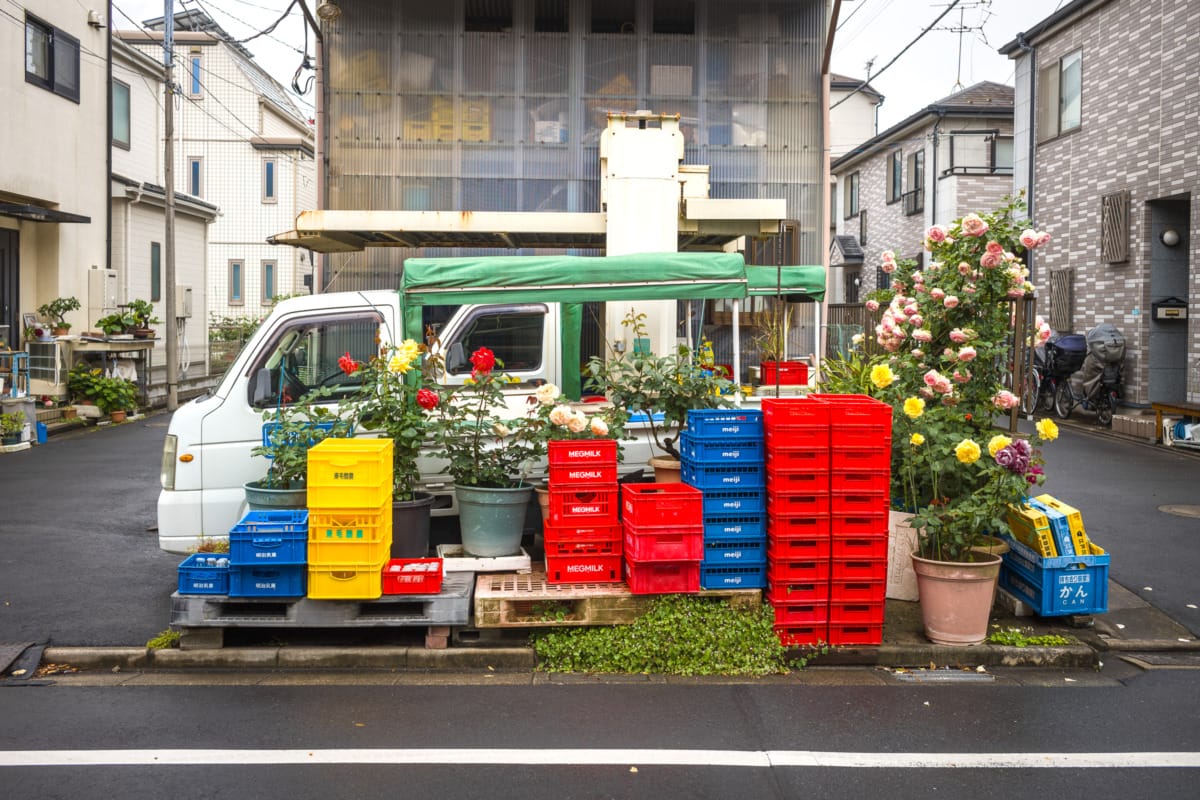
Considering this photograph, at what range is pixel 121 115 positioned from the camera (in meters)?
24.4

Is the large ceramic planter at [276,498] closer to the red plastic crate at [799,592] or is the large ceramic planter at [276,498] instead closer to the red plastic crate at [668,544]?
the red plastic crate at [668,544]

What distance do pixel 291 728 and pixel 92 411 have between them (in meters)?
16.6

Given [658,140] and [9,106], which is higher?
[9,106]

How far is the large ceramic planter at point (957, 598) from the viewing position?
6.66 meters

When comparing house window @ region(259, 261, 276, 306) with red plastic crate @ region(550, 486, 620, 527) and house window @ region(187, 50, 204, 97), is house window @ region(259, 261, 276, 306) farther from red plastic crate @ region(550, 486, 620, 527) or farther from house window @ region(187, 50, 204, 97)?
red plastic crate @ region(550, 486, 620, 527)

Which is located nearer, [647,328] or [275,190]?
[647,328]

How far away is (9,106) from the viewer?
18.1 meters

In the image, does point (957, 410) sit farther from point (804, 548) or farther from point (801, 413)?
point (804, 548)

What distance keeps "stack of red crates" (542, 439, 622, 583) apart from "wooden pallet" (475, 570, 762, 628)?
0.11 metres

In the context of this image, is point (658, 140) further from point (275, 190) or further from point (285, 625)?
point (275, 190)

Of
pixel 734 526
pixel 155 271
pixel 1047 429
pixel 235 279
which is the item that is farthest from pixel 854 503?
pixel 235 279

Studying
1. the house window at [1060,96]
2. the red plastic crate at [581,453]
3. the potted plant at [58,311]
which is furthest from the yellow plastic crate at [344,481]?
the house window at [1060,96]

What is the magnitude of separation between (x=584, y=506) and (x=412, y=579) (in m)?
1.16

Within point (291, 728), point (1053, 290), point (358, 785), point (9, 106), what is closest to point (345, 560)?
point (291, 728)
